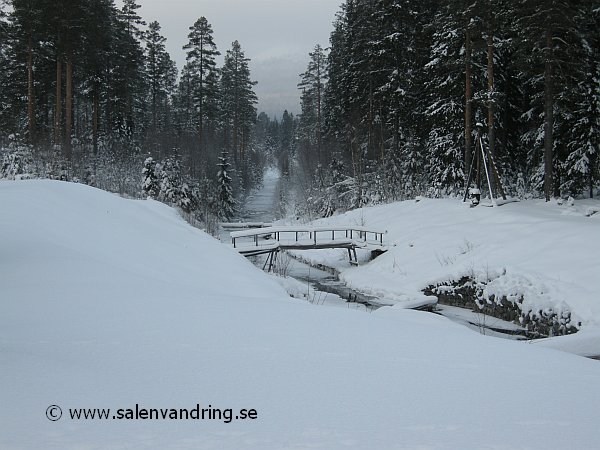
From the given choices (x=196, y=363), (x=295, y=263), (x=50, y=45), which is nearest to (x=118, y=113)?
(x=50, y=45)

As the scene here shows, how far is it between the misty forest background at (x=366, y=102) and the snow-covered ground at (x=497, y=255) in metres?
3.84

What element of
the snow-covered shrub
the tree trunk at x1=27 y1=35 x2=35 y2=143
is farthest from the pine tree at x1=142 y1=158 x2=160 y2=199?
the snow-covered shrub

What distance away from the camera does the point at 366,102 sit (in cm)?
3016

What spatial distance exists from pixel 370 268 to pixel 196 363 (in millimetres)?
14473

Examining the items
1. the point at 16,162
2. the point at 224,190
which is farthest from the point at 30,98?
the point at 224,190

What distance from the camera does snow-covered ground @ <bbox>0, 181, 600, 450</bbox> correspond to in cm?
218

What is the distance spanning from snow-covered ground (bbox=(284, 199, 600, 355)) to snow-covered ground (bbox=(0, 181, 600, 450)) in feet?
6.98

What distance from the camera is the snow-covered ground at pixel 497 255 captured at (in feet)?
32.4

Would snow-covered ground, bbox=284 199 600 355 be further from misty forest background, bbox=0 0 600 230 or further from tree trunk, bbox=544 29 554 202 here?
misty forest background, bbox=0 0 600 230

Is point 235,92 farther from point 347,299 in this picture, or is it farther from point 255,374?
point 255,374

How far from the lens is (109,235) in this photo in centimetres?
790

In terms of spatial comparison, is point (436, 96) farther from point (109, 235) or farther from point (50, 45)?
point (50, 45)

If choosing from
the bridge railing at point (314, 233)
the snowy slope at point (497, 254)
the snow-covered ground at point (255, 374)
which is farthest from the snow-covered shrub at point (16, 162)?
the snow-covered ground at point (255, 374)

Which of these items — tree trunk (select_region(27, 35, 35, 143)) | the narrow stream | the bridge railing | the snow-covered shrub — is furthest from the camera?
tree trunk (select_region(27, 35, 35, 143))
